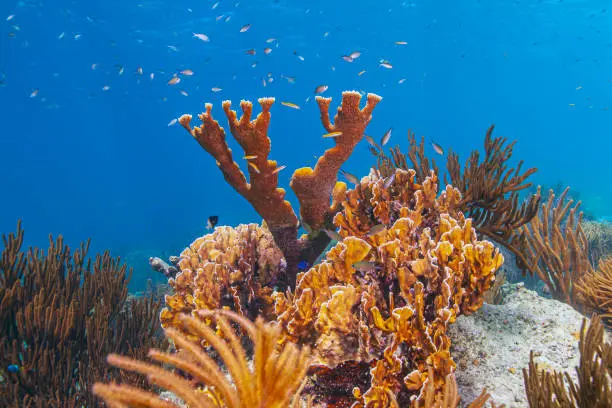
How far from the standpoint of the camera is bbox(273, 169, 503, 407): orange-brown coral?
258 centimetres

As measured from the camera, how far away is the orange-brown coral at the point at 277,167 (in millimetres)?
3471

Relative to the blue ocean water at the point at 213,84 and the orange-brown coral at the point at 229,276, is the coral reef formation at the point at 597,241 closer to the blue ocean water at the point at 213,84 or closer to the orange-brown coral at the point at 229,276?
the orange-brown coral at the point at 229,276

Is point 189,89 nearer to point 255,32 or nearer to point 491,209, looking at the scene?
point 255,32

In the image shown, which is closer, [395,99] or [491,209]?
[491,209]

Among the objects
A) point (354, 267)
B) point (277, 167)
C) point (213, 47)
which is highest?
point (213, 47)

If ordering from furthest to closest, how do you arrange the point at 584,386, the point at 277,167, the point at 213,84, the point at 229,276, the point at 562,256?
the point at 213,84 < the point at 562,256 < the point at 229,276 < the point at 277,167 < the point at 584,386

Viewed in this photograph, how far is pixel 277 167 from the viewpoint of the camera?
3.85 m

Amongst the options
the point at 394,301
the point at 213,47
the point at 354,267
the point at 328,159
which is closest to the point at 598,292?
the point at 394,301

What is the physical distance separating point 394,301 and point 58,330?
13.9 ft

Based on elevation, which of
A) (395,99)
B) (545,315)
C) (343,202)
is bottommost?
(545,315)

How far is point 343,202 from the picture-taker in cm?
411

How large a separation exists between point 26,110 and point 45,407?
253 feet

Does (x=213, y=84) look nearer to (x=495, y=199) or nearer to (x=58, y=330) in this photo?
(x=58, y=330)

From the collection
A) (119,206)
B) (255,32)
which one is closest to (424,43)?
(255,32)
